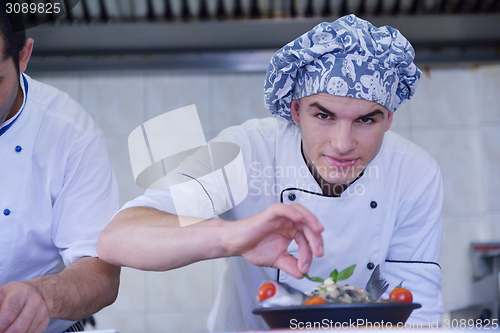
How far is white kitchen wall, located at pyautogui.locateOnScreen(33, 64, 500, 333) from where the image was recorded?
100 inches

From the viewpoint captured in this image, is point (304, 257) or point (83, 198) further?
point (83, 198)

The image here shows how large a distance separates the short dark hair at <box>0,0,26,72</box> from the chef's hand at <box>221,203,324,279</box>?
2.16ft

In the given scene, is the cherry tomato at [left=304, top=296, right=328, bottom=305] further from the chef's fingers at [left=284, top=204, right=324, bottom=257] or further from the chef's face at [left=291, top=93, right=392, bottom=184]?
the chef's face at [left=291, top=93, right=392, bottom=184]

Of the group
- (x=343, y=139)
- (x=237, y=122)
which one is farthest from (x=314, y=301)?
(x=237, y=122)

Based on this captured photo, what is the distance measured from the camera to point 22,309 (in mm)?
937

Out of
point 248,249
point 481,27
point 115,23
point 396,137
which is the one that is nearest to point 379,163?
point 396,137

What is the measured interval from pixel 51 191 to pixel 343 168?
74cm

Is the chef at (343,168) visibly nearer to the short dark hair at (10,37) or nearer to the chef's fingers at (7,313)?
the chef's fingers at (7,313)

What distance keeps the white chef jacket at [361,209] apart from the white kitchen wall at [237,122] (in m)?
1.24

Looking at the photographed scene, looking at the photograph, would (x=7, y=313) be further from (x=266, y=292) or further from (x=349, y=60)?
(x=349, y=60)

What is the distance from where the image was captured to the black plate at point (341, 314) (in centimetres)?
69

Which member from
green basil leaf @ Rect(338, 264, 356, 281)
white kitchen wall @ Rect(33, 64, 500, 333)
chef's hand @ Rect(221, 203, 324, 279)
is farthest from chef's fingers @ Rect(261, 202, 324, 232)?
white kitchen wall @ Rect(33, 64, 500, 333)

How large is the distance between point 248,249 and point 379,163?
66cm

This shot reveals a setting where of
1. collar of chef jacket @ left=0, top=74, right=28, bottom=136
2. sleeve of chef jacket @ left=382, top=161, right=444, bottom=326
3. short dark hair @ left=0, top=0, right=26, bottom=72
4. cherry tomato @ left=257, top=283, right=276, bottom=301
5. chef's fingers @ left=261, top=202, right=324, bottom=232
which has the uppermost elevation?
short dark hair @ left=0, top=0, right=26, bottom=72
